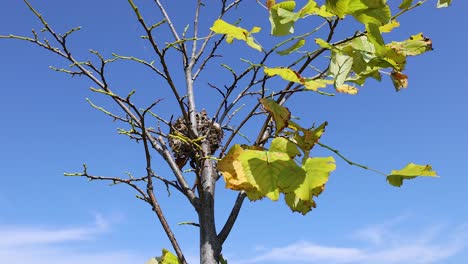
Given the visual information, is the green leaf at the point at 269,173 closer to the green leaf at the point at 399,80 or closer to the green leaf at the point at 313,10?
the green leaf at the point at 313,10

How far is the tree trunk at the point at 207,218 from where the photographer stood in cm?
188

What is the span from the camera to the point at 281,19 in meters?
1.17

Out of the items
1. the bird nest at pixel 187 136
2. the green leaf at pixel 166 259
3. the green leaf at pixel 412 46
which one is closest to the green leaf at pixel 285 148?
the green leaf at pixel 412 46

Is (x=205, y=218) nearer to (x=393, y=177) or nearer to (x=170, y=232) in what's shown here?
(x=170, y=232)

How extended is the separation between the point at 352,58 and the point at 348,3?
19 centimetres

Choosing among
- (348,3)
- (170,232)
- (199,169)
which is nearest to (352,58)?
(348,3)

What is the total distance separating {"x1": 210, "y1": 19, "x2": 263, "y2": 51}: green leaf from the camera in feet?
3.69

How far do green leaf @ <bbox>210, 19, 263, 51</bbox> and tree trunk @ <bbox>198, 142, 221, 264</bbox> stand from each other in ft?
2.90

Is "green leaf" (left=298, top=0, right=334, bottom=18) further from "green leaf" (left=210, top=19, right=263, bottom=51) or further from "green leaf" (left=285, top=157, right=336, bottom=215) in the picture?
"green leaf" (left=285, top=157, right=336, bottom=215)

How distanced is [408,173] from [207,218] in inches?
38.0

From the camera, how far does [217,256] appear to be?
74.4 inches

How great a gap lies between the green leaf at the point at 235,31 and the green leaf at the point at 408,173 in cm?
46

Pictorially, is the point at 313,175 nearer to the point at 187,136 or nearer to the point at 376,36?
the point at 376,36

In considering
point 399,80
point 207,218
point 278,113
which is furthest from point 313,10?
point 207,218
